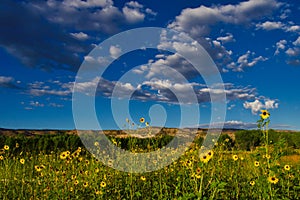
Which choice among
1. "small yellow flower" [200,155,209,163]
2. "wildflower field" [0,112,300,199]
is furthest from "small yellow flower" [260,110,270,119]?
"small yellow flower" [200,155,209,163]

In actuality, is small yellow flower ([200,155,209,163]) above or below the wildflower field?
above

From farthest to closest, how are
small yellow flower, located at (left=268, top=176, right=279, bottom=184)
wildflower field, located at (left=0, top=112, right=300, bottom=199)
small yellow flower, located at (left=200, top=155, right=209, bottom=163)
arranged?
1. wildflower field, located at (left=0, top=112, right=300, bottom=199)
2. small yellow flower, located at (left=268, top=176, right=279, bottom=184)
3. small yellow flower, located at (left=200, top=155, right=209, bottom=163)

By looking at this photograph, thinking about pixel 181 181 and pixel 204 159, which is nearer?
pixel 204 159

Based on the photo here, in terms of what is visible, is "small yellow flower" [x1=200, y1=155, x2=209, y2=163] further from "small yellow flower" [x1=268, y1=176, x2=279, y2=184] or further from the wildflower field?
"small yellow flower" [x1=268, y1=176, x2=279, y2=184]

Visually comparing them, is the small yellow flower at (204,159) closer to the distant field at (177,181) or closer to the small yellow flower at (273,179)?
the distant field at (177,181)

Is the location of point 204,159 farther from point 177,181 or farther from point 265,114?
point 177,181

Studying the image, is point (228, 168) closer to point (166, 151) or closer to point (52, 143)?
point (166, 151)

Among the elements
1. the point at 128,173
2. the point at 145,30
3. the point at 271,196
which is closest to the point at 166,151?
the point at 128,173

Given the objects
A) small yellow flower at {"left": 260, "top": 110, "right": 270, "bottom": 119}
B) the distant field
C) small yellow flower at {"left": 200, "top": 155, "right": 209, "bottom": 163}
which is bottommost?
the distant field

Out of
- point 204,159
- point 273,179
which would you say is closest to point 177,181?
point 273,179

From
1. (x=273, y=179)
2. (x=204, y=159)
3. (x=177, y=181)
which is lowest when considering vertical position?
(x=177, y=181)

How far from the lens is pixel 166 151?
8.08 m

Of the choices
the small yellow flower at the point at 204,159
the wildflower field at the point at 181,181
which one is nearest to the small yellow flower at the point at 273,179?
the wildflower field at the point at 181,181

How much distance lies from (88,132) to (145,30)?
783 centimetres
